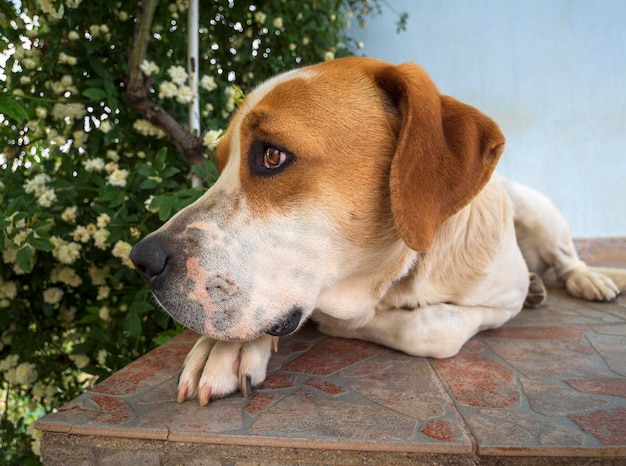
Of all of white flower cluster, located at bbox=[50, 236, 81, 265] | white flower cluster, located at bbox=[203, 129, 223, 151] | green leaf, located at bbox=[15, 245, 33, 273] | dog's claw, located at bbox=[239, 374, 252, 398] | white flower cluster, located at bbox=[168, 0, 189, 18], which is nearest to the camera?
dog's claw, located at bbox=[239, 374, 252, 398]

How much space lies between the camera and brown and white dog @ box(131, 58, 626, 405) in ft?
4.09

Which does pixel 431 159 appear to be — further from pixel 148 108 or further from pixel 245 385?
pixel 148 108

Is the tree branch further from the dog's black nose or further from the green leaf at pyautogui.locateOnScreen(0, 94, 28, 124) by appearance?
the dog's black nose

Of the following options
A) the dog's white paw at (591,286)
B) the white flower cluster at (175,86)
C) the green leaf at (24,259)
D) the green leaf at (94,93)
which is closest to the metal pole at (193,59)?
the white flower cluster at (175,86)

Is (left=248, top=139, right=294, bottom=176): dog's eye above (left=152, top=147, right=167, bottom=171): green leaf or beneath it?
beneath

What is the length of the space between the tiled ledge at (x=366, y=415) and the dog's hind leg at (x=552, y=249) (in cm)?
108

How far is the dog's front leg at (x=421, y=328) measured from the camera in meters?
1.64

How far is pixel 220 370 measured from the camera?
1.35 metres

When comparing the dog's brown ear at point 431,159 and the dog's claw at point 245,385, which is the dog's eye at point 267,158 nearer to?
the dog's brown ear at point 431,159

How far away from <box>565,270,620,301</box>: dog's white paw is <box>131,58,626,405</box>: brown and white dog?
1.71 metres

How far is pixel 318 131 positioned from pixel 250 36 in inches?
83.9

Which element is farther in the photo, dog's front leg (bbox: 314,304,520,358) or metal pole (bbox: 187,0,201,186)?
metal pole (bbox: 187,0,201,186)

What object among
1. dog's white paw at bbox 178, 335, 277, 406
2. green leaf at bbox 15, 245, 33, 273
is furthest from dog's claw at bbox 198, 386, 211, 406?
green leaf at bbox 15, 245, 33, 273

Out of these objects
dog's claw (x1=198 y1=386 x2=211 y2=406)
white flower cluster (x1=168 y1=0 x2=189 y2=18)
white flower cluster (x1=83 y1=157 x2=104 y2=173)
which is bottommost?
dog's claw (x1=198 y1=386 x2=211 y2=406)
